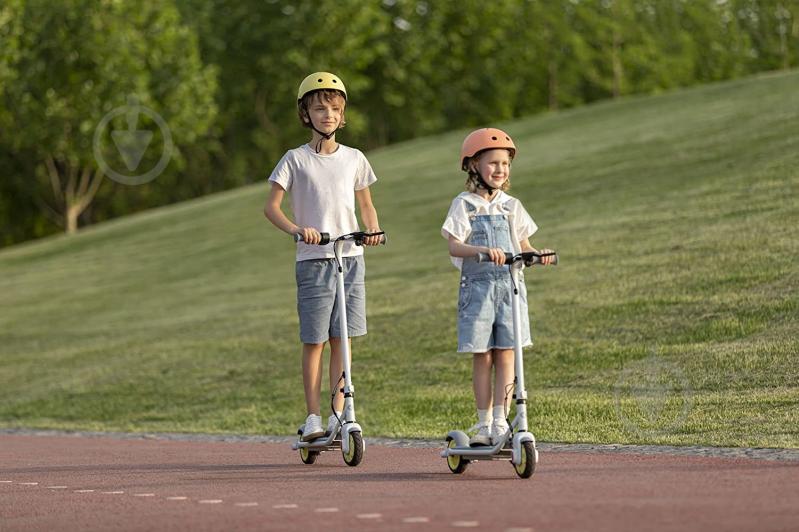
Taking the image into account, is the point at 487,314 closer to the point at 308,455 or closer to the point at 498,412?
the point at 498,412

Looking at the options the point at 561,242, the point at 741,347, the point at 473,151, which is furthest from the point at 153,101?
the point at 473,151

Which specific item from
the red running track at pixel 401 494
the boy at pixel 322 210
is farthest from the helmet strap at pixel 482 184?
the red running track at pixel 401 494

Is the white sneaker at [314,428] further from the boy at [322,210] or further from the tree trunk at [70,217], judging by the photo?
the tree trunk at [70,217]

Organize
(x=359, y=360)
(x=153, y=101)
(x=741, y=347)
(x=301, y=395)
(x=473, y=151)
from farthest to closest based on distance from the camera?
(x=153, y=101)
(x=359, y=360)
(x=301, y=395)
(x=741, y=347)
(x=473, y=151)

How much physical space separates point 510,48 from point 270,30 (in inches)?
Result: 527

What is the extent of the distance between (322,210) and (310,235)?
53 centimetres

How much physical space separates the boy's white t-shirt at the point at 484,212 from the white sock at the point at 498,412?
0.90m

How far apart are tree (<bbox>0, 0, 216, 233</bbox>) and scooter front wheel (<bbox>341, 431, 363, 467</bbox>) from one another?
49.3 metres

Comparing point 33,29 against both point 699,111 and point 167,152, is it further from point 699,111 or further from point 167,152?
point 699,111

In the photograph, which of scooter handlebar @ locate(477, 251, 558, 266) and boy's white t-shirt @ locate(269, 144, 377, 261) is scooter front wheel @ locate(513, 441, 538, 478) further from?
boy's white t-shirt @ locate(269, 144, 377, 261)

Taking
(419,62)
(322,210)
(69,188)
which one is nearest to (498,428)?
(322,210)

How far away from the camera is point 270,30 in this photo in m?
74.3

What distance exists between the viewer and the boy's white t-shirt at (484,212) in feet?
28.6

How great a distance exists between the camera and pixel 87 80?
59.6m
